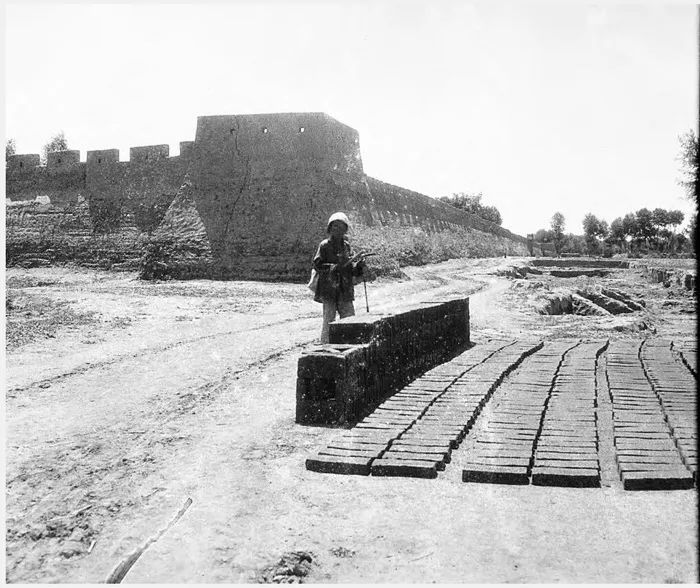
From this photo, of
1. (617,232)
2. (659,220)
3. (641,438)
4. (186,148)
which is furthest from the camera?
(617,232)

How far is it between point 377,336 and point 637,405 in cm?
214

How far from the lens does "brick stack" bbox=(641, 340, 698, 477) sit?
4.01m

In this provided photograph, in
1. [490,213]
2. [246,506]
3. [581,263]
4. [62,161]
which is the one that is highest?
[490,213]

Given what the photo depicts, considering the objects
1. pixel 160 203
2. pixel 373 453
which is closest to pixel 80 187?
pixel 160 203

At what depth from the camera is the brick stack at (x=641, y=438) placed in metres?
3.47

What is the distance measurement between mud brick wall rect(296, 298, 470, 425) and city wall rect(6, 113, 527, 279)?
13463mm

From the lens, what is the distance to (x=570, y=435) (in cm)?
432

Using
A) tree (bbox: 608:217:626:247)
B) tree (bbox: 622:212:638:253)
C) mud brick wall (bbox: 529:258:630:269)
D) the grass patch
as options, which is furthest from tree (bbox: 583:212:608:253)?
the grass patch

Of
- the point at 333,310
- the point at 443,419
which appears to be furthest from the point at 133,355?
the point at 443,419

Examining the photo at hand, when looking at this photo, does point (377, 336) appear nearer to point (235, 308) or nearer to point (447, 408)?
point (447, 408)

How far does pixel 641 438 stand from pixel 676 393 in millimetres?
1578

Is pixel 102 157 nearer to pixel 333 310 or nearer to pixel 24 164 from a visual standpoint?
pixel 24 164

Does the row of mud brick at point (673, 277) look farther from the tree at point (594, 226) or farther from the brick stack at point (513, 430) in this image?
the tree at point (594, 226)

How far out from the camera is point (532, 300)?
14.8m
